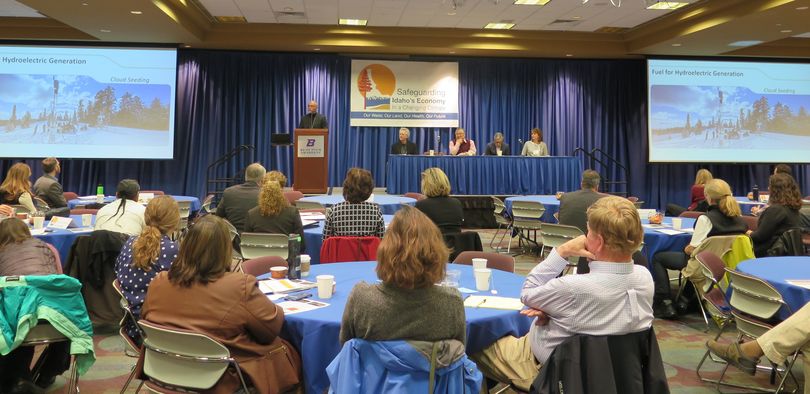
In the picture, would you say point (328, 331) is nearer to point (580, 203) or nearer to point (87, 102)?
point (580, 203)

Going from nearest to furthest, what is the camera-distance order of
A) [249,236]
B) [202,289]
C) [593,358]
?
[593,358] < [202,289] < [249,236]

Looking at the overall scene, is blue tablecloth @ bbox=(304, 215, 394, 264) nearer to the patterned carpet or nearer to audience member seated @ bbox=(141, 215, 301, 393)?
the patterned carpet

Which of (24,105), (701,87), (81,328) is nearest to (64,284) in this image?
(81,328)

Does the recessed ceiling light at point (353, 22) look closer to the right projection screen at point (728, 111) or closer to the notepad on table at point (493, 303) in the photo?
the right projection screen at point (728, 111)

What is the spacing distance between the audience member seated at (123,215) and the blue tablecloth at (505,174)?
5877 millimetres

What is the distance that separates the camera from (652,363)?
85.4 inches

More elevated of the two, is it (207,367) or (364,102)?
(364,102)

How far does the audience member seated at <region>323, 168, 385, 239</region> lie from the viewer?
4.19 metres

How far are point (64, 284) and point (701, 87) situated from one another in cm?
1206

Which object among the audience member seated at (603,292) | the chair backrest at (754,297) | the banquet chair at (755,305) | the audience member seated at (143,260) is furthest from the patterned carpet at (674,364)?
the audience member seated at (603,292)

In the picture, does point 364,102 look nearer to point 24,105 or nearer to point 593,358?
point 24,105

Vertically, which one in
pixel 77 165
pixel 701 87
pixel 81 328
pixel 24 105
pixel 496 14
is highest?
pixel 496 14

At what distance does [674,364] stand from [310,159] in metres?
5.86

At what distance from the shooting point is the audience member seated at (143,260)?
3.06 metres
